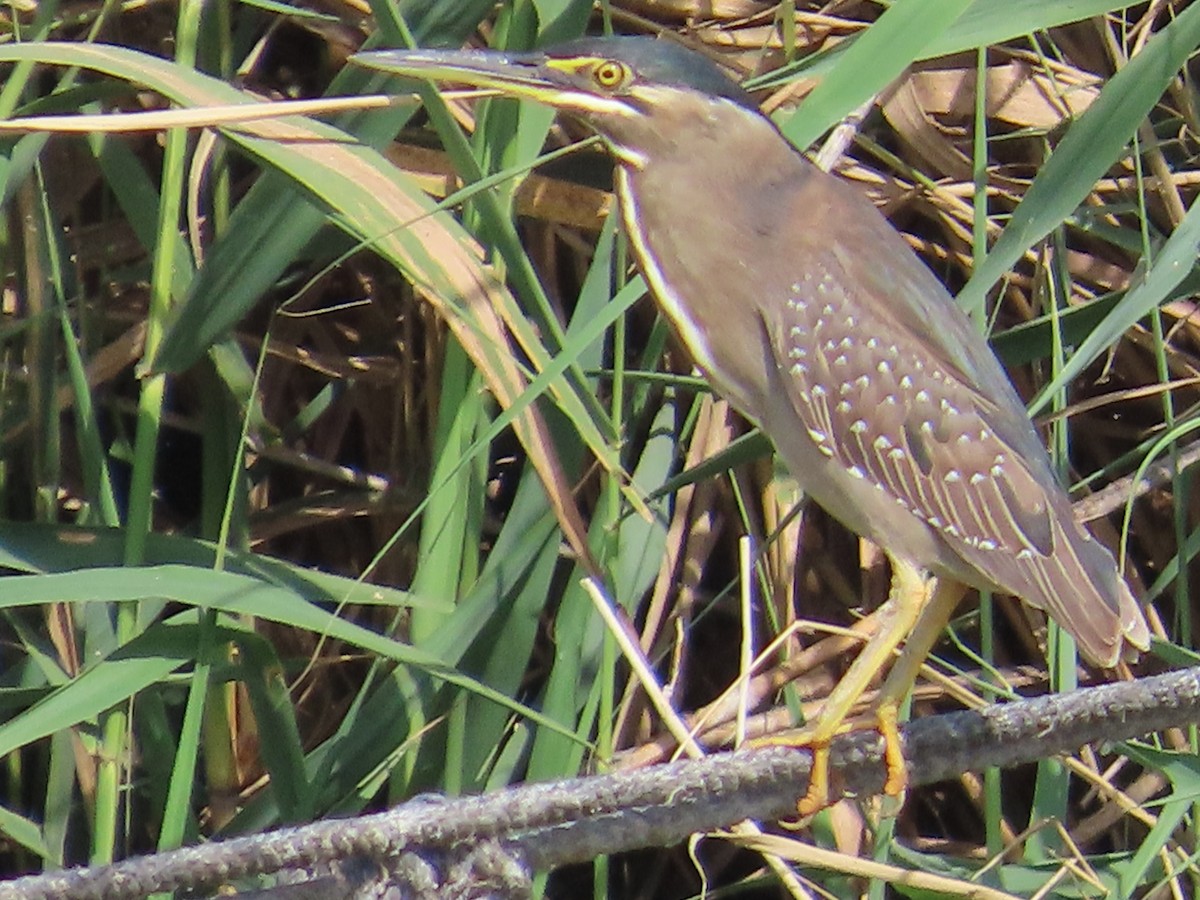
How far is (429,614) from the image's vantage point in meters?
1.19

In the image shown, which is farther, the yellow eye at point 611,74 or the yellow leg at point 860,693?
the yellow eye at point 611,74

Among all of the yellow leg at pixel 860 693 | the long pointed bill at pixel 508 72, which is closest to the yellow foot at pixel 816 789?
the yellow leg at pixel 860 693

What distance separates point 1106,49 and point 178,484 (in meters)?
1.05

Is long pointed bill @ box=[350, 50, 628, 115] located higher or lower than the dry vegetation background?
higher

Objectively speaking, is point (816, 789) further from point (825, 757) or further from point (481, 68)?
point (481, 68)

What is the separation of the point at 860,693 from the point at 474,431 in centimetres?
34

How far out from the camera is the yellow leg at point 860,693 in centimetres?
117

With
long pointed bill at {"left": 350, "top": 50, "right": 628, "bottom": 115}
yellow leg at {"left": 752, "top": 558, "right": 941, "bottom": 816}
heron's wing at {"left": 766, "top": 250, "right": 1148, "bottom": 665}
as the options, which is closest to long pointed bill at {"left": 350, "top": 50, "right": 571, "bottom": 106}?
long pointed bill at {"left": 350, "top": 50, "right": 628, "bottom": 115}

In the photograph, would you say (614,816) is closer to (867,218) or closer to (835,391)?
(835,391)

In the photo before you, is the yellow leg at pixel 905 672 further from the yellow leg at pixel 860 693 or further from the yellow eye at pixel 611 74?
the yellow eye at pixel 611 74

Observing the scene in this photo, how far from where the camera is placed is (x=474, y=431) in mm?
1231

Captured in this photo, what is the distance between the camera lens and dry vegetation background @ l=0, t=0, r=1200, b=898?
3.77ft

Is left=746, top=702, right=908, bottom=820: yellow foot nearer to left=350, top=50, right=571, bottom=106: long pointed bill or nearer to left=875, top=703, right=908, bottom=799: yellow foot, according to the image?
left=875, top=703, right=908, bottom=799: yellow foot

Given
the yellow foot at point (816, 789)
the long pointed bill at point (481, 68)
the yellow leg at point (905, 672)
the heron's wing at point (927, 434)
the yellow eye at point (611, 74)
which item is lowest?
the yellow foot at point (816, 789)
